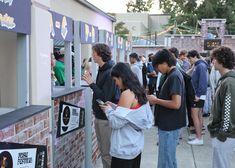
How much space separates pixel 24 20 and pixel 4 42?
49cm

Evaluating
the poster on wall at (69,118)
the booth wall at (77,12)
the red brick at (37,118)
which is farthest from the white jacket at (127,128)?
the booth wall at (77,12)

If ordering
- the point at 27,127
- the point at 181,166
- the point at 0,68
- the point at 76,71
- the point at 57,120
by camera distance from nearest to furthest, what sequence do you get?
the point at 27,127
the point at 0,68
the point at 57,120
the point at 76,71
the point at 181,166

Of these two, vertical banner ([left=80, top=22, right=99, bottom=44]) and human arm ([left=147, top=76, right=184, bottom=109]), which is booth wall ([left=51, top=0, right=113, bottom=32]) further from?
human arm ([left=147, top=76, right=184, bottom=109])

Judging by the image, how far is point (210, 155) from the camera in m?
6.72

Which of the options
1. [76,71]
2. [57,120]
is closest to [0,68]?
[57,120]

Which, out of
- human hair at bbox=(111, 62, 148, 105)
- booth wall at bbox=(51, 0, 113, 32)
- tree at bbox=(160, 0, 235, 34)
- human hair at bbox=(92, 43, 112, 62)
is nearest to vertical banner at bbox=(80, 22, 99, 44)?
human hair at bbox=(92, 43, 112, 62)

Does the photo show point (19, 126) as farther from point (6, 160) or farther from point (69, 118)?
point (69, 118)

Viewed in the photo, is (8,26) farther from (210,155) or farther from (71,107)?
(210,155)

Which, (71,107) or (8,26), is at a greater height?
(8,26)

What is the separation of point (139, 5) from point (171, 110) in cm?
7306

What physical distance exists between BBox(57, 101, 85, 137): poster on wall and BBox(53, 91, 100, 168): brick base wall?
64 mm

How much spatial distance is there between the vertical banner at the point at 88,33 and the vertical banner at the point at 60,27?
0.37 meters

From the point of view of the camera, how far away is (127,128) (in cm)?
360

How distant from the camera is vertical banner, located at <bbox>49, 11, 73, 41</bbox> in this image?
4027mm
